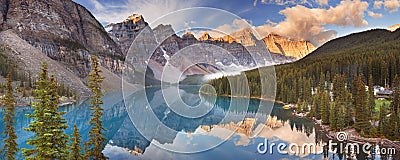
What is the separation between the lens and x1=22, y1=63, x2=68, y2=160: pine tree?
22.8ft

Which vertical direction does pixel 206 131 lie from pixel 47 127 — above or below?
below

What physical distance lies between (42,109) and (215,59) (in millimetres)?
4765

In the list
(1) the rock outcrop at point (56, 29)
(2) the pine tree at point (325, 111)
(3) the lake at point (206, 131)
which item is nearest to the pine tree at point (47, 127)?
(3) the lake at point (206, 131)

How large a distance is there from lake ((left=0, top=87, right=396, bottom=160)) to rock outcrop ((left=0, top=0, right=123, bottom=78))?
87.5 m

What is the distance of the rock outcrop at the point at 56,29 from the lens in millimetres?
106250

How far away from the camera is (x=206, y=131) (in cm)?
993

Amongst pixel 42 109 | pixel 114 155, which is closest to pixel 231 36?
pixel 42 109

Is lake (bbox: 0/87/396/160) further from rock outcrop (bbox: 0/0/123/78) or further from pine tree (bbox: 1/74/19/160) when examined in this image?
rock outcrop (bbox: 0/0/123/78)

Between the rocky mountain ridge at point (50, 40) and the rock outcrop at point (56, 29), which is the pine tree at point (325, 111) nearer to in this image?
the rocky mountain ridge at point (50, 40)

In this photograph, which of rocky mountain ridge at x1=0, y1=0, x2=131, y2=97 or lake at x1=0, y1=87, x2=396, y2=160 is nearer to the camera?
lake at x1=0, y1=87, x2=396, y2=160

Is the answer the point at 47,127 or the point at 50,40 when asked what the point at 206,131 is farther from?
the point at 50,40

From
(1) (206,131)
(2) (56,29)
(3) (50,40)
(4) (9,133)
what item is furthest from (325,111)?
(2) (56,29)

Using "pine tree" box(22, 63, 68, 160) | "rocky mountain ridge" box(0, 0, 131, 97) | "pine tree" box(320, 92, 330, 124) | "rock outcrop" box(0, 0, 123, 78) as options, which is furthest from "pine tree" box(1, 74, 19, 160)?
"rock outcrop" box(0, 0, 123, 78)

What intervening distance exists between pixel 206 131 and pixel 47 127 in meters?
5.09
